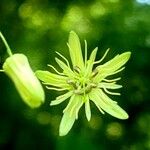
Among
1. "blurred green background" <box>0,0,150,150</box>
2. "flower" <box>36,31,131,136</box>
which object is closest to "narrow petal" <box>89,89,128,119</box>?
"flower" <box>36,31,131,136</box>

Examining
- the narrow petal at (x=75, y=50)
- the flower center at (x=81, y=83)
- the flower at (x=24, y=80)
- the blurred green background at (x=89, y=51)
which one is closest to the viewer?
the flower at (x=24, y=80)

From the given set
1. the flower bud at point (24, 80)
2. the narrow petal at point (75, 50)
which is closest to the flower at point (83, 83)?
the narrow petal at point (75, 50)

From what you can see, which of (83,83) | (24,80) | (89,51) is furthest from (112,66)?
(89,51)

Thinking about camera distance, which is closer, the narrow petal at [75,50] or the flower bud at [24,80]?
the flower bud at [24,80]

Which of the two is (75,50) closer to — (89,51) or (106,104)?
(106,104)

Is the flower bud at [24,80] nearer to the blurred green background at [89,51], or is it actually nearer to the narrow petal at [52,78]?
the narrow petal at [52,78]

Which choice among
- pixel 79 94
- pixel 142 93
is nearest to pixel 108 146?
pixel 142 93

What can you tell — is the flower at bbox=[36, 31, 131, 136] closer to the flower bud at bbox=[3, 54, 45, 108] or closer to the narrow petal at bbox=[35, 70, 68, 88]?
the narrow petal at bbox=[35, 70, 68, 88]
